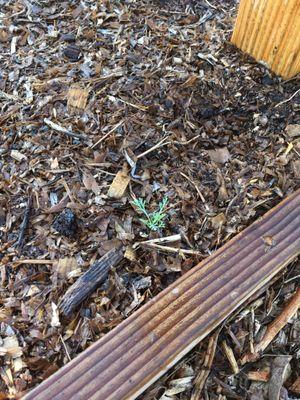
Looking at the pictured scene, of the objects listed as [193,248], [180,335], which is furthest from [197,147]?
[180,335]

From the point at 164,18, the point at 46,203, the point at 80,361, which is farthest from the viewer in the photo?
the point at 164,18

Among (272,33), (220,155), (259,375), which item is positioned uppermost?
(272,33)

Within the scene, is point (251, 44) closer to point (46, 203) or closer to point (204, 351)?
point (46, 203)

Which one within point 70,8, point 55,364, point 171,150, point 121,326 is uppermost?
point 70,8

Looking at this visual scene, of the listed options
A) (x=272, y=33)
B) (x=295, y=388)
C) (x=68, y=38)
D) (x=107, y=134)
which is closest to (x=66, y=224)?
(x=107, y=134)

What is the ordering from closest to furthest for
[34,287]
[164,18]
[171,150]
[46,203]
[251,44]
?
[34,287], [46,203], [171,150], [251,44], [164,18]

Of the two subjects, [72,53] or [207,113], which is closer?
[207,113]

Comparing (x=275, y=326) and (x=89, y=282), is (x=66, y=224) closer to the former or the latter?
(x=89, y=282)
